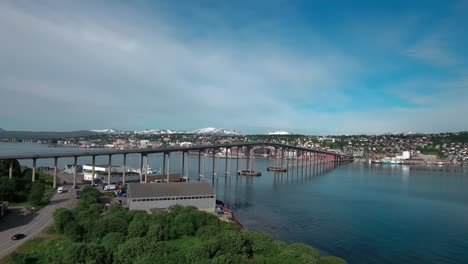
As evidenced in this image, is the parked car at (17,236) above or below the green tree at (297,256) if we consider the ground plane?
below

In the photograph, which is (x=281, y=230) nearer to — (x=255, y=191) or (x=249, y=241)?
(x=249, y=241)

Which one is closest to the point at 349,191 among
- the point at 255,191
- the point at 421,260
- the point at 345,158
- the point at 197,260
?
the point at 255,191

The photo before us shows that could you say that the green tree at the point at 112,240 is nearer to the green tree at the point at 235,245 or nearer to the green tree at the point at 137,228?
the green tree at the point at 137,228

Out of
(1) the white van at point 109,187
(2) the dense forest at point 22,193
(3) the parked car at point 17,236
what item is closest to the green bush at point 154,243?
(3) the parked car at point 17,236

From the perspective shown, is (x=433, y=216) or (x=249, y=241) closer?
(x=249, y=241)

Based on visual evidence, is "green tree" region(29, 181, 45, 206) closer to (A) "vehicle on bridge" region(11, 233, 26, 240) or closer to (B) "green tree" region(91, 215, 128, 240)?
(A) "vehicle on bridge" region(11, 233, 26, 240)

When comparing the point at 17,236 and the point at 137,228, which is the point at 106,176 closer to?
the point at 17,236

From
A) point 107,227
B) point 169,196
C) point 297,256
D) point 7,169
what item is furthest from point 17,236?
point 7,169
